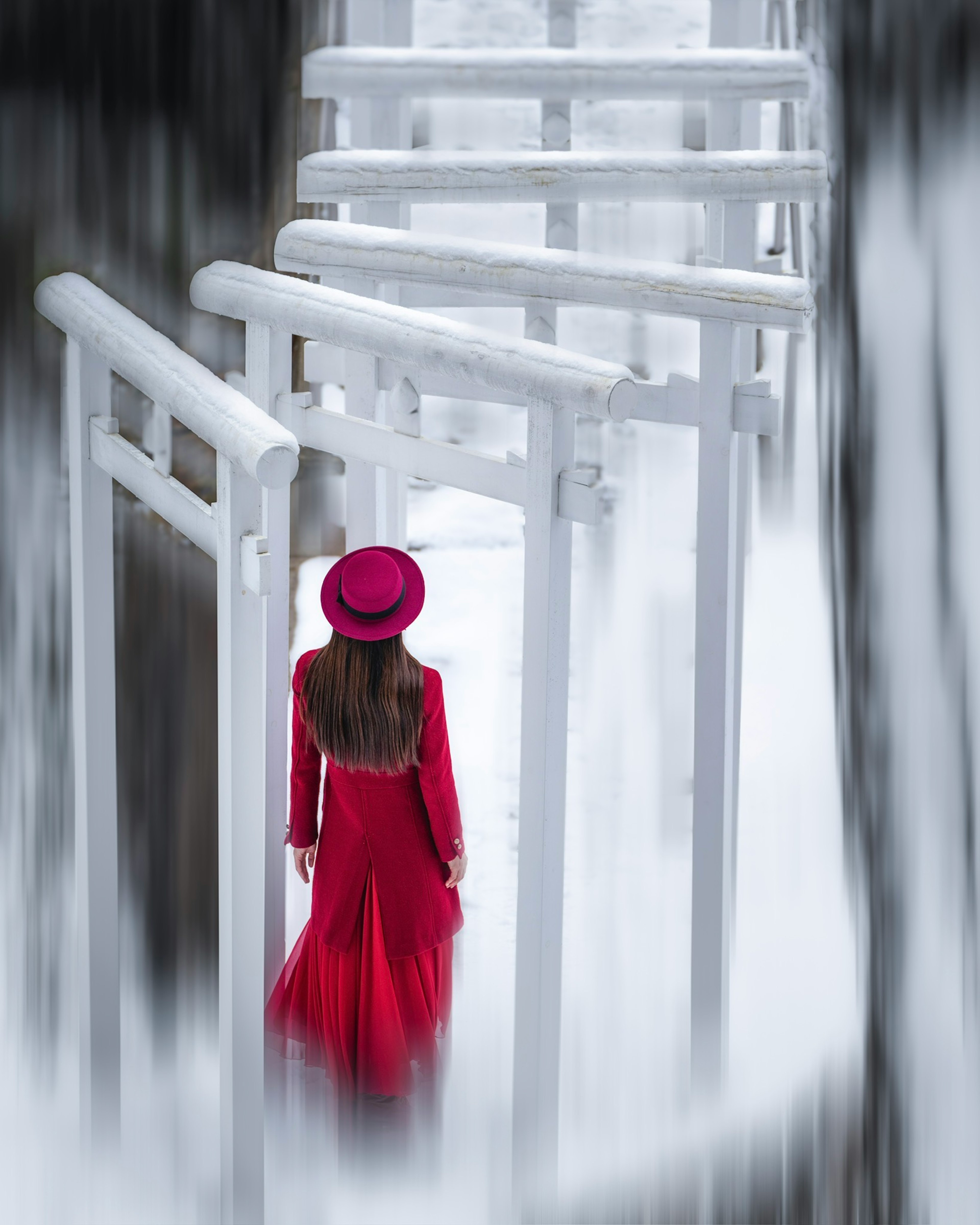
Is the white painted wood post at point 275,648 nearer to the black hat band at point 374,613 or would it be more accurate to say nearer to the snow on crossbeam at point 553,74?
the black hat band at point 374,613

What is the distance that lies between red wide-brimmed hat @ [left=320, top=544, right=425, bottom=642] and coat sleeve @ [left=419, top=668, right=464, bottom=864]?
13 centimetres

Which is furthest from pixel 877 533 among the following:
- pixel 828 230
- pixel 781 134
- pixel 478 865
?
pixel 781 134

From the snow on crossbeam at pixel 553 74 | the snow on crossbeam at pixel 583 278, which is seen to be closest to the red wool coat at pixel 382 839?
the snow on crossbeam at pixel 583 278

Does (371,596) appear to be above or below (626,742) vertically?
above

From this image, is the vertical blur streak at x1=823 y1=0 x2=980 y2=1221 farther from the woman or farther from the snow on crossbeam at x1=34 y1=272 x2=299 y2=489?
the snow on crossbeam at x1=34 y1=272 x2=299 y2=489

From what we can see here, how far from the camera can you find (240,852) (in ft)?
7.40

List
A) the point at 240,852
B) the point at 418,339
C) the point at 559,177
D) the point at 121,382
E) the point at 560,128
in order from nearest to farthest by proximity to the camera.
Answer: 1. the point at 240,852
2. the point at 418,339
3. the point at 559,177
4. the point at 121,382
5. the point at 560,128

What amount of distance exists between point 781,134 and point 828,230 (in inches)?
114

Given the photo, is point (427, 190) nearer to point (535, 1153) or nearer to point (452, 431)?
point (535, 1153)

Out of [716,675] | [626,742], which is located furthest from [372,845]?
[626,742]

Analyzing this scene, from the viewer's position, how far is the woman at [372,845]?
2602mm

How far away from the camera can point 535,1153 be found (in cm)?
249

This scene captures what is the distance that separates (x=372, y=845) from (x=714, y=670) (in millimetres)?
709

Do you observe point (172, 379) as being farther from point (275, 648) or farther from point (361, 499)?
point (361, 499)
